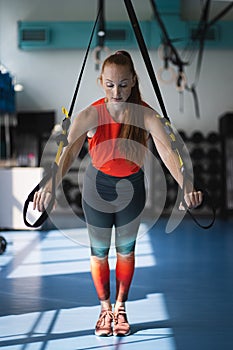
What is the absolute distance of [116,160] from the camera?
2953 mm

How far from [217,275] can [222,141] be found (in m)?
5.90

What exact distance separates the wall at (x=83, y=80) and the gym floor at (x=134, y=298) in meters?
4.64

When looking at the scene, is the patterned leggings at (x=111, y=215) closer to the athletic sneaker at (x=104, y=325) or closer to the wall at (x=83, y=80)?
the athletic sneaker at (x=104, y=325)

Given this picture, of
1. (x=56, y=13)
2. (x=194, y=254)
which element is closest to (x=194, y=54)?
(x=56, y=13)

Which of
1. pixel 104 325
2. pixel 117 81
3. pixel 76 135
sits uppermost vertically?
pixel 117 81

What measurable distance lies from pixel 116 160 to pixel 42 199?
1.58 ft

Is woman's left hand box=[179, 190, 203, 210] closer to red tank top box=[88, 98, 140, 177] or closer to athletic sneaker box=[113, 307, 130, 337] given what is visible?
red tank top box=[88, 98, 140, 177]

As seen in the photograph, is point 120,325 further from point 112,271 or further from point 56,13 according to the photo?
point 56,13

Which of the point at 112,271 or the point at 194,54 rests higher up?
the point at 194,54

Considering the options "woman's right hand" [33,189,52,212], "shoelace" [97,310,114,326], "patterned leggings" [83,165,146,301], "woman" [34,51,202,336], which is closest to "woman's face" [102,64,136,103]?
"woman" [34,51,202,336]

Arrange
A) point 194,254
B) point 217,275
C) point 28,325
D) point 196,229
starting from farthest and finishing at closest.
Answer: point 196,229, point 194,254, point 217,275, point 28,325

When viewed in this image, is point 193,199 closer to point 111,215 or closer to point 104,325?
point 111,215

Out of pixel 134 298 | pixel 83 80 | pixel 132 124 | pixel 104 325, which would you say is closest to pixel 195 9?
pixel 83 80

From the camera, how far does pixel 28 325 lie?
326 cm
